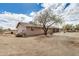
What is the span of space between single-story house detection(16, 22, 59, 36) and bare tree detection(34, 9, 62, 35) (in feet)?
0.16

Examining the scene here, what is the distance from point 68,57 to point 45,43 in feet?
0.99

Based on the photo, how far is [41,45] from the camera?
218cm

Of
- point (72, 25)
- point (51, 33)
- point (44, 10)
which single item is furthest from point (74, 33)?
point (44, 10)

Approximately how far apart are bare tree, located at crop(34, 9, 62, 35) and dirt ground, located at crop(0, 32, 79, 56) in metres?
0.14

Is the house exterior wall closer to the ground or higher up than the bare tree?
closer to the ground

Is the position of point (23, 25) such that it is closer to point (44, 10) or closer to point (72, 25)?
point (44, 10)

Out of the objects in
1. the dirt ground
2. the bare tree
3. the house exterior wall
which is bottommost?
the dirt ground

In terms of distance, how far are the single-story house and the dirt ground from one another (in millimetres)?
58

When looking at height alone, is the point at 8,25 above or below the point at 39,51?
above

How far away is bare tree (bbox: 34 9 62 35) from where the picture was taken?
7.12 ft

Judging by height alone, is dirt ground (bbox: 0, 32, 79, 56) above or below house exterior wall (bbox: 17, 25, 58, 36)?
below

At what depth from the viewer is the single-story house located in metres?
2.20

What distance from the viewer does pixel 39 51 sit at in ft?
7.09

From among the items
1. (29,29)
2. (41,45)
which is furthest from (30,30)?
(41,45)
